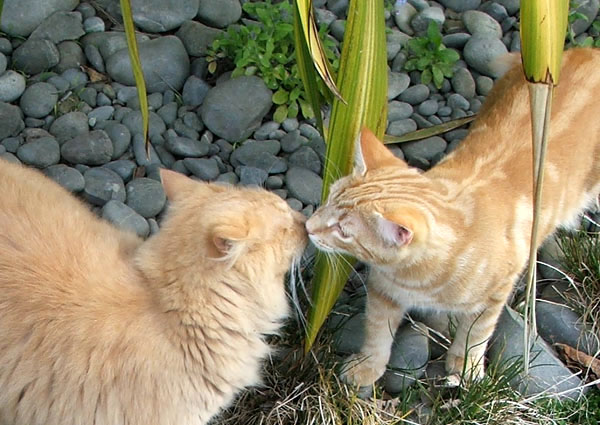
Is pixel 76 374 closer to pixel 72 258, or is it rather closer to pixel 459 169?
pixel 72 258

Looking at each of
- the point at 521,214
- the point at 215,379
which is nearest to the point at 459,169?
the point at 521,214

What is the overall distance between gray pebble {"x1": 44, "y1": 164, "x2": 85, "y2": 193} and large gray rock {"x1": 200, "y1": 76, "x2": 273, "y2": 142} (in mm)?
507

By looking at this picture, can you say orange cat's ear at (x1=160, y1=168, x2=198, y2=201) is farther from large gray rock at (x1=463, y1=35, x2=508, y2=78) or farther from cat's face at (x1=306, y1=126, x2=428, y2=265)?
large gray rock at (x1=463, y1=35, x2=508, y2=78)

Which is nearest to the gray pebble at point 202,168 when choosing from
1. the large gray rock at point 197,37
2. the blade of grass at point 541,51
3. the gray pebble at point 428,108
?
the large gray rock at point 197,37

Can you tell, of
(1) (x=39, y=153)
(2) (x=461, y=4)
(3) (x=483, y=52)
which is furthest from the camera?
(2) (x=461, y=4)

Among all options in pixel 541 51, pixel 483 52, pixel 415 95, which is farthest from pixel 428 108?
pixel 541 51

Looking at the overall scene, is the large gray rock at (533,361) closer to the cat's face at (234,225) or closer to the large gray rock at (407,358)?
the large gray rock at (407,358)

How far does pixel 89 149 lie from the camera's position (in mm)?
2656

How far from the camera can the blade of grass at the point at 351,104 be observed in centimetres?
189

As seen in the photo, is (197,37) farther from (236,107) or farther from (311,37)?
(311,37)

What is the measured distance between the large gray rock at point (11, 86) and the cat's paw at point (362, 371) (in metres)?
1.58

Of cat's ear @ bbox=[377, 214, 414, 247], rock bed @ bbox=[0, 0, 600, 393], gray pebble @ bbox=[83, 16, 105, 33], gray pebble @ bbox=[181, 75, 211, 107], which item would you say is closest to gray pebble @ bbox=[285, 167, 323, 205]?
rock bed @ bbox=[0, 0, 600, 393]

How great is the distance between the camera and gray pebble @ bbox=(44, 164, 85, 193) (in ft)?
8.43

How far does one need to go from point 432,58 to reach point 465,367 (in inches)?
51.8
